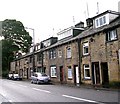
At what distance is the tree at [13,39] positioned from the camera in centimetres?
6331

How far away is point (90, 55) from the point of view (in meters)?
27.7

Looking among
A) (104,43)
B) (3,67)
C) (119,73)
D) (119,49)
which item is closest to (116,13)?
(104,43)

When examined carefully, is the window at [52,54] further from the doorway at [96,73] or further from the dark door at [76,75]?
the doorway at [96,73]

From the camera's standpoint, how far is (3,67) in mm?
68625

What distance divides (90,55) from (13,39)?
40.8 m

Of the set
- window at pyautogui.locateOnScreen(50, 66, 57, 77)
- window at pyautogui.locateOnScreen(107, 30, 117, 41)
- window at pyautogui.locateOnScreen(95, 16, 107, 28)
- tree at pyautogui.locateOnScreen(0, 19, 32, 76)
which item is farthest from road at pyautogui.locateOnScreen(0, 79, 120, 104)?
tree at pyautogui.locateOnScreen(0, 19, 32, 76)

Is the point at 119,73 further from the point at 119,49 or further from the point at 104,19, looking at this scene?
the point at 104,19

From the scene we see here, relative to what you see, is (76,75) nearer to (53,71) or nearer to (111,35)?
(53,71)

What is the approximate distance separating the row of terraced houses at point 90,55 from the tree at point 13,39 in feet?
78.4

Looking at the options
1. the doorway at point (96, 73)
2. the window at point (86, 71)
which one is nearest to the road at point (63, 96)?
the doorway at point (96, 73)

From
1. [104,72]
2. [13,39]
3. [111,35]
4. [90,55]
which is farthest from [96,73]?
[13,39]

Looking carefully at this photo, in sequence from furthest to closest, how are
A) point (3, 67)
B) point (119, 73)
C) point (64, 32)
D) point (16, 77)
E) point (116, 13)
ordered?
point (3, 67)
point (16, 77)
point (64, 32)
point (116, 13)
point (119, 73)

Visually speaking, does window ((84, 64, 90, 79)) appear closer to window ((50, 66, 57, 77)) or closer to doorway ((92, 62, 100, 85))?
doorway ((92, 62, 100, 85))

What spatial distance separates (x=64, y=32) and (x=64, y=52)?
4.97 m
